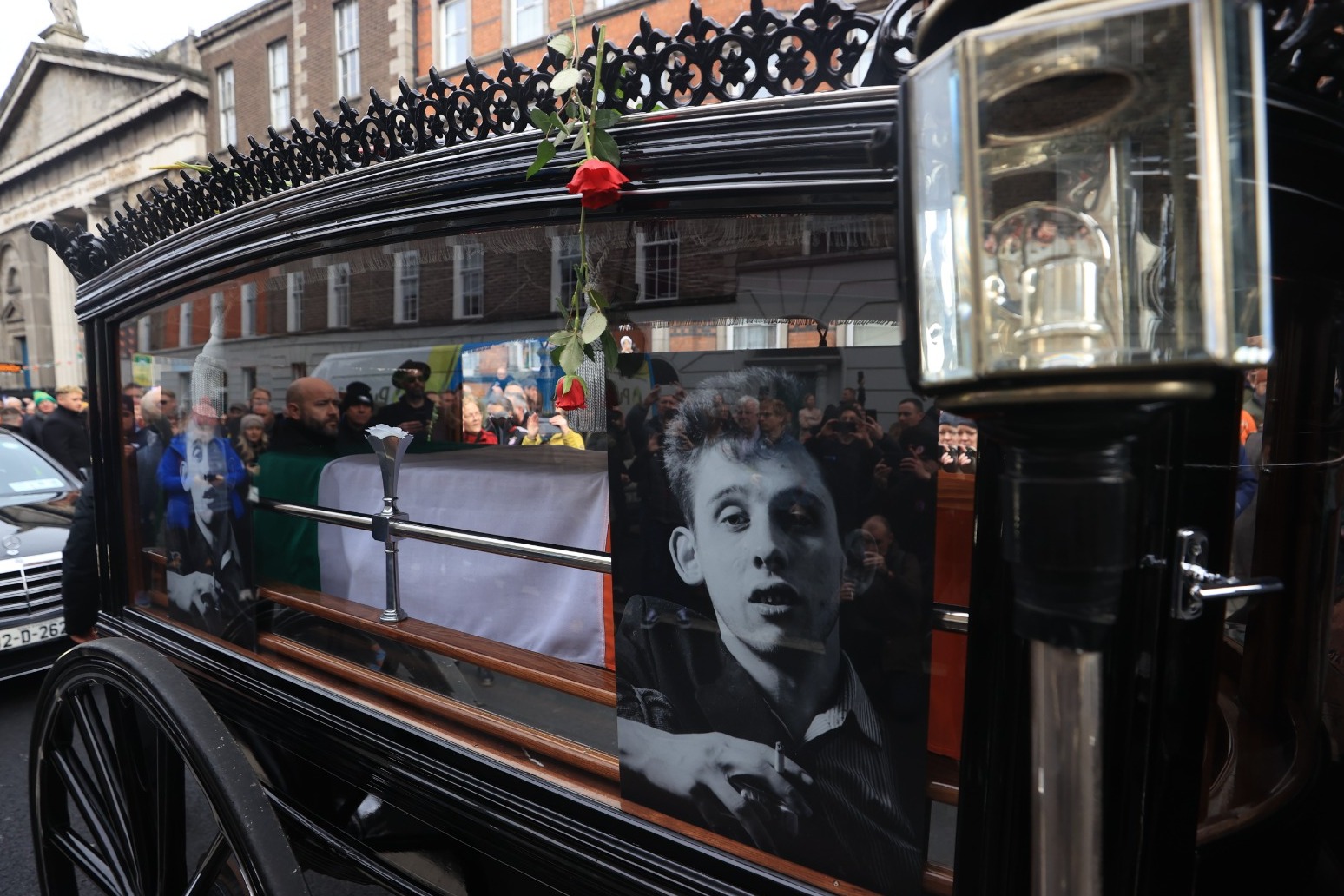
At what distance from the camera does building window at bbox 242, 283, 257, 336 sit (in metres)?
1.77

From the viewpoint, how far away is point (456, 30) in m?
13.2

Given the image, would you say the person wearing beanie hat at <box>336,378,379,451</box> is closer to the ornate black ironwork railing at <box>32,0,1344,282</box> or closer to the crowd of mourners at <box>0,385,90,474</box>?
the ornate black ironwork railing at <box>32,0,1344,282</box>

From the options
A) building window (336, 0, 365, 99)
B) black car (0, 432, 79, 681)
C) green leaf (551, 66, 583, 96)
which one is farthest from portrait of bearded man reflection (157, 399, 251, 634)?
building window (336, 0, 365, 99)

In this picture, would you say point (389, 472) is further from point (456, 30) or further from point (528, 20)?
point (456, 30)

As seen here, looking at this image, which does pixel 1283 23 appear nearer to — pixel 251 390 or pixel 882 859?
pixel 882 859

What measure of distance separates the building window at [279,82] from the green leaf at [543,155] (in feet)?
60.6

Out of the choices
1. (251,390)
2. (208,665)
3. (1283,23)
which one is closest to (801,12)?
(1283,23)

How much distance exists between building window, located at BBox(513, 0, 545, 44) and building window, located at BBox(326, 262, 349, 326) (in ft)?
37.9

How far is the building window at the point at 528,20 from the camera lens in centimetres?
1180

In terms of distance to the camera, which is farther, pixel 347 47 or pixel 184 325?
pixel 347 47

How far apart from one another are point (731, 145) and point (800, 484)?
1.41 ft

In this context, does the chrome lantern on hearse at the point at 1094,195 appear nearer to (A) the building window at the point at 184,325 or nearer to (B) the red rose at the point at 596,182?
(B) the red rose at the point at 596,182

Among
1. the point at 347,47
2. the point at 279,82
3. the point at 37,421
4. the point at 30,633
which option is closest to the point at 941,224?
the point at 30,633

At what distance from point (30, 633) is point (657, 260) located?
4.90 metres
